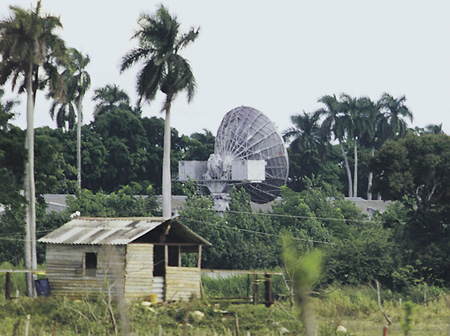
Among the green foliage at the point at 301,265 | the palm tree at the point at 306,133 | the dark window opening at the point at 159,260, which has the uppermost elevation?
the palm tree at the point at 306,133

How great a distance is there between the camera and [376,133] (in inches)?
3819

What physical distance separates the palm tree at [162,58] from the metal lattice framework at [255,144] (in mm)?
20895

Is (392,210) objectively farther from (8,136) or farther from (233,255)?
(8,136)

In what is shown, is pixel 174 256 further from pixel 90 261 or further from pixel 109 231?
pixel 90 261

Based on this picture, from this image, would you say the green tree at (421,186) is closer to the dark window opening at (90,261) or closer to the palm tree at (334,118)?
the dark window opening at (90,261)

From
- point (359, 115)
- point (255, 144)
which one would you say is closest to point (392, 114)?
point (359, 115)

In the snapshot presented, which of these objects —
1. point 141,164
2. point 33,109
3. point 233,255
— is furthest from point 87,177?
point 33,109

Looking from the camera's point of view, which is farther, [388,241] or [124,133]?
[124,133]

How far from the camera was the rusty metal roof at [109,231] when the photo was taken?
29406 mm

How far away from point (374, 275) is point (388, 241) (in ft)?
13.2

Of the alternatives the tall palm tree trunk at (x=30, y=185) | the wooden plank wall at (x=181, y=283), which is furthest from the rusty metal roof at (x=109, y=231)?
the tall palm tree trunk at (x=30, y=185)

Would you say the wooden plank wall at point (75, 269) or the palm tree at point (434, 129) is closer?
the wooden plank wall at point (75, 269)

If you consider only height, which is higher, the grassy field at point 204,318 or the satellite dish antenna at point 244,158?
the satellite dish antenna at point 244,158

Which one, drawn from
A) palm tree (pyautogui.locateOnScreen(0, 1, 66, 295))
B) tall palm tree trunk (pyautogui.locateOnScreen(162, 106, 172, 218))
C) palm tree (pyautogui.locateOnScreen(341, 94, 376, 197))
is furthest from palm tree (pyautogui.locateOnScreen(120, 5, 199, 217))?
palm tree (pyautogui.locateOnScreen(341, 94, 376, 197))
